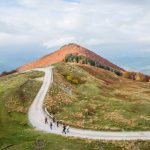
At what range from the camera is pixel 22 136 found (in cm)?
7256

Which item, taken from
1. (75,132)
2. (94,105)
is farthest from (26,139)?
(94,105)

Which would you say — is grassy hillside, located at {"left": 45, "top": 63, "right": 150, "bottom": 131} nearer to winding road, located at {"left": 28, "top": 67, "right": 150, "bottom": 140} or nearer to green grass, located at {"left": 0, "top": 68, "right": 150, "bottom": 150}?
winding road, located at {"left": 28, "top": 67, "right": 150, "bottom": 140}

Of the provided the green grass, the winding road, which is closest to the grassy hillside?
the winding road

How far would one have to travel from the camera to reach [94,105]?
100000mm

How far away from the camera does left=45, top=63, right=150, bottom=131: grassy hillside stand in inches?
3297

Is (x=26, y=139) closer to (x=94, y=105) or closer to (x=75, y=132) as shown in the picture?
(x=75, y=132)

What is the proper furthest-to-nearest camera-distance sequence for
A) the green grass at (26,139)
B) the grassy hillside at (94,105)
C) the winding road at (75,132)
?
the grassy hillside at (94,105) → the winding road at (75,132) → the green grass at (26,139)

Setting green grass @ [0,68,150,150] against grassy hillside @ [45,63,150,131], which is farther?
grassy hillside @ [45,63,150,131]

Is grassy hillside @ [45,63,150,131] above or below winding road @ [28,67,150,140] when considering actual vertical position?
above

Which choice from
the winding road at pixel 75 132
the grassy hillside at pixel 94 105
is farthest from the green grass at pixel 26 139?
the grassy hillside at pixel 94 105

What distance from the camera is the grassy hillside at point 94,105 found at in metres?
83.8

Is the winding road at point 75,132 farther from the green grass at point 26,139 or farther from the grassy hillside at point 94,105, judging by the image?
the grassy hillside at point 94,105

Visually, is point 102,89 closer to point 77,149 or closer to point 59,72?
point 59,72

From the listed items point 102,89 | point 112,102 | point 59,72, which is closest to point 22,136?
point 112,102
